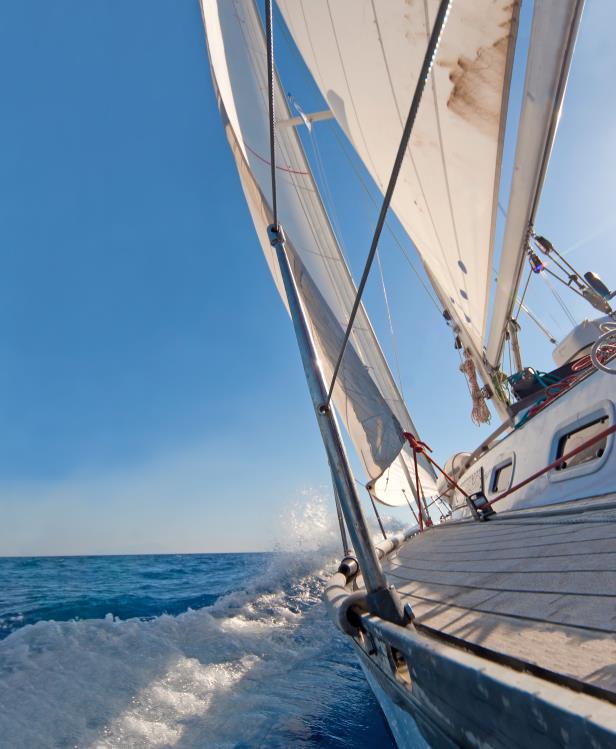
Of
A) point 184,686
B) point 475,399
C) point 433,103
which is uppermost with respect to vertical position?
point 433,103

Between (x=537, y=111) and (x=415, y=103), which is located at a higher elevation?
(x=537, y=111)

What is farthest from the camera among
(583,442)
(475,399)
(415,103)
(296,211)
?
(475,399)

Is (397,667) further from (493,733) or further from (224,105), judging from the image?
(224,105)

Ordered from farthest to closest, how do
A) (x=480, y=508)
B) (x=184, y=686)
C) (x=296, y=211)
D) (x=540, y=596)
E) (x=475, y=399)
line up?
(x=475, y=399) < (x=296, y=211) < (x=184, y=686) < (x=480, y=508) < (x=540, y=596)

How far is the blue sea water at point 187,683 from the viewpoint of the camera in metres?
4.18

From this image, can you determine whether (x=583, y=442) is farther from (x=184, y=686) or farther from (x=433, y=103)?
(x=184, y=686)

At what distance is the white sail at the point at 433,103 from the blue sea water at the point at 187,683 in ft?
19.7

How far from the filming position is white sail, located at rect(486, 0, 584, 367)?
2943 millimetres

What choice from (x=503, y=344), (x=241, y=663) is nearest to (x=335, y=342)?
(x=503, y=344)

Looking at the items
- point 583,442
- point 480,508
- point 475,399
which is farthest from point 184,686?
point 475,399

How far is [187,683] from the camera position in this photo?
5.45 m

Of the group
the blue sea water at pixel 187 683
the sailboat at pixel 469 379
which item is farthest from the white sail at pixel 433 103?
the blue sea water at pixel 187 683

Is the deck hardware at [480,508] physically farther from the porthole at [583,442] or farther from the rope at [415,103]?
the rope at [415,103]

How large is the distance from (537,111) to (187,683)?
783cm
